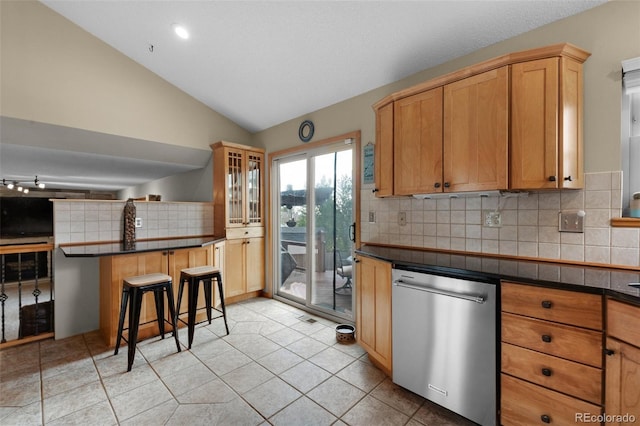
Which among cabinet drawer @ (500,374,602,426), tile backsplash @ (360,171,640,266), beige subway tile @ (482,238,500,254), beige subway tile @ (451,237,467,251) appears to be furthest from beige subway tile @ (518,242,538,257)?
cabinet drawer @ (500,374,602,426)

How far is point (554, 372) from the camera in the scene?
1.43 meters

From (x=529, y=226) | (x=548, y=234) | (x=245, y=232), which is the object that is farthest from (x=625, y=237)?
(x=245, y=232)

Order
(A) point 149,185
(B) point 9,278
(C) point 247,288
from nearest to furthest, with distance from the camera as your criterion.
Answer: (C) point 247,288, (B) point 9,278, (A) point 149,185

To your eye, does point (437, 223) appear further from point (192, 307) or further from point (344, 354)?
point (192, 307)

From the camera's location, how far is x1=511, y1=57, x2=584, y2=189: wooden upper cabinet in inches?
66.3

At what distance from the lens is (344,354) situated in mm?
2537

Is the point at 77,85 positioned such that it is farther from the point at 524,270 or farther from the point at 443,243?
the point at 524,270

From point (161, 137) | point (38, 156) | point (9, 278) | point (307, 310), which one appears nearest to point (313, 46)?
point (161, 137)

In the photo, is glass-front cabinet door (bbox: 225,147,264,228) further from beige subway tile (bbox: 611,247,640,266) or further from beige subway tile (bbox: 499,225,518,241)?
beige subway tile (bbox: 611,247,640,266)

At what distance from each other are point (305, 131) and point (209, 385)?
2789 millimetres

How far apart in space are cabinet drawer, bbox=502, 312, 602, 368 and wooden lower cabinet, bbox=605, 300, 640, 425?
5cm

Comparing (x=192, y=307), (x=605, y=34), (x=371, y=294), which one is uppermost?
(x=605, y=34)

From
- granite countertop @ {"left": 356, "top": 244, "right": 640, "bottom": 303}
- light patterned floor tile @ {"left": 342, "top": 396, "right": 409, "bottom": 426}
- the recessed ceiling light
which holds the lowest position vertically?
light patterned floor tile @ {"left": 342, "top": 396, "right": 409, "bottom": 426}

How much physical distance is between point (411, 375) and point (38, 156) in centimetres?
493
